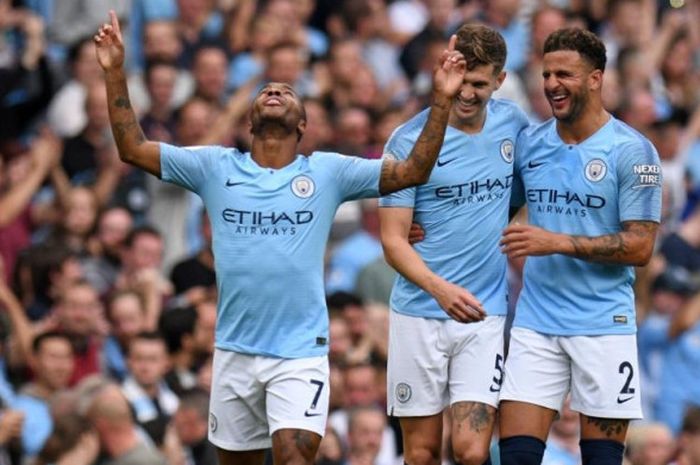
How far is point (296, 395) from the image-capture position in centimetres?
1292

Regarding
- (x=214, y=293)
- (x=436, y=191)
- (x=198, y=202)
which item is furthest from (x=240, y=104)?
(x=436, y=191)

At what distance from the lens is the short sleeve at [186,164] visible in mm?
12969

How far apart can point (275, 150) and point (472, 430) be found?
2.00 metres

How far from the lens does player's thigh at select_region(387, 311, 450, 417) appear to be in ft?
43.7

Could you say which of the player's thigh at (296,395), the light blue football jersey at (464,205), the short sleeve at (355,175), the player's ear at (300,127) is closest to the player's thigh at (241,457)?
the player's thigh at (296,395)

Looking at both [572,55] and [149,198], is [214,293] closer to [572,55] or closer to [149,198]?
[149,198]

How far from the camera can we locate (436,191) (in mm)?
13266

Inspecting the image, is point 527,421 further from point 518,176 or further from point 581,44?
point 581,44

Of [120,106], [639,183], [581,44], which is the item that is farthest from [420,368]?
[120,106]

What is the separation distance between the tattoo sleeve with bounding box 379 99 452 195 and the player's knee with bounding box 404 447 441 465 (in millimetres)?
1627

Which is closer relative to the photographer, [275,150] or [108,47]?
[108,47]

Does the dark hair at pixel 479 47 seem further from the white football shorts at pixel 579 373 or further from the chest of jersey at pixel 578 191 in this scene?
the white football shorts at pixel 579 373

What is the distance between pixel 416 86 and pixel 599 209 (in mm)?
9446

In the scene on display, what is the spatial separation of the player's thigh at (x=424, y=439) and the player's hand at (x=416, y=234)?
1050 mm
